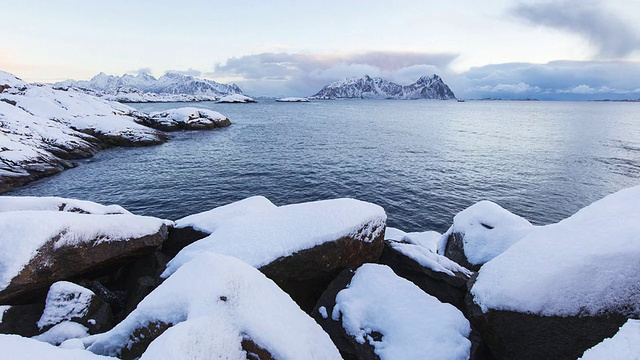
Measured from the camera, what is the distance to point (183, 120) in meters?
71.2

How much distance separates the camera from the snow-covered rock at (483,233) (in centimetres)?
1168

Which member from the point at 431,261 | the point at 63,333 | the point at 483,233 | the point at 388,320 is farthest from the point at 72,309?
the point at 483,233

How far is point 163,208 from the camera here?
83.4ft

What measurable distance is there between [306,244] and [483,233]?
304 inches

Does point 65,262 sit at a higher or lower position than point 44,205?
lower

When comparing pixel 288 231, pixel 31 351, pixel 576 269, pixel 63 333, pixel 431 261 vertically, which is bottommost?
pixel 63 333

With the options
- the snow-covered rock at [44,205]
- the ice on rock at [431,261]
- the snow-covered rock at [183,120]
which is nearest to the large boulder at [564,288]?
the ice on rock at [431,261]

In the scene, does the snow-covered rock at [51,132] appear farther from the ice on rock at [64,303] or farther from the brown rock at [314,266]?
the brown rock at [314,266]

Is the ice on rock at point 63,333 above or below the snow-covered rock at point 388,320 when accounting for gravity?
below

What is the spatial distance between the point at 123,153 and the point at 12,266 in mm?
43302

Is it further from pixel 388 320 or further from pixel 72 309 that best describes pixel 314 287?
pixel 72 309

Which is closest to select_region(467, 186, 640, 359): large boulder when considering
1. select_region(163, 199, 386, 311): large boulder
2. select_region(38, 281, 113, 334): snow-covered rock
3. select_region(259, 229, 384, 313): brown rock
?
select_region(259, 229, 384, 313): brown rock

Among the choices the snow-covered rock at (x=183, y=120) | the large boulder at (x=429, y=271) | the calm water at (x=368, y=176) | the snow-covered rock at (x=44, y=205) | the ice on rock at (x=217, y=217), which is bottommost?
the calm water at (x=368, y=176)

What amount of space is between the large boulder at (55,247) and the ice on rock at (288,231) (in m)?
2.11
